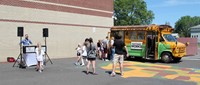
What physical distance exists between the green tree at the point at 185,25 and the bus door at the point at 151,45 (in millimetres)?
118794

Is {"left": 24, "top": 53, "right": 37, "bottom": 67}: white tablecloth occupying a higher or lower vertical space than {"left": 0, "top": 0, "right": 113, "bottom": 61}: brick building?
lower

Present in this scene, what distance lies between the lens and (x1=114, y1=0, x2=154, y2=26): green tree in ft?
298

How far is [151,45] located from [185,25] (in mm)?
132623

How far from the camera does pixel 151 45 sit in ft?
78.5

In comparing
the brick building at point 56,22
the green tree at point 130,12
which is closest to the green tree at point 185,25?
the green tree at point 130,12

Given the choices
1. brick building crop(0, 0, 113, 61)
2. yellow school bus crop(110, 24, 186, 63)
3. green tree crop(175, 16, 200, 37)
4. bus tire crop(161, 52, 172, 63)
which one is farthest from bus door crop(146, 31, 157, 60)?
green tree crop(175, 16, 200, 37)

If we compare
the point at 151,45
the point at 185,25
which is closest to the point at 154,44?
the point at 151,45

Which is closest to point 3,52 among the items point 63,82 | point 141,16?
point 63,82

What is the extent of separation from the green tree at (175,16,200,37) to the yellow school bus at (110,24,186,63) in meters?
118

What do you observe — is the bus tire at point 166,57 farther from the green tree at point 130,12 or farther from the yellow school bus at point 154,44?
the green tree at point 130,12

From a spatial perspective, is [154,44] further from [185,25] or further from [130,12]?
[185,25]

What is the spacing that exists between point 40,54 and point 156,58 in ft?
31.5

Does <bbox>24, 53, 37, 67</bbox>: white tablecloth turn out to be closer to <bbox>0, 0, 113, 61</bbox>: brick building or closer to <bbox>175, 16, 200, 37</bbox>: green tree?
<bbox>0, 0, 113, 61</bbox>: brick building

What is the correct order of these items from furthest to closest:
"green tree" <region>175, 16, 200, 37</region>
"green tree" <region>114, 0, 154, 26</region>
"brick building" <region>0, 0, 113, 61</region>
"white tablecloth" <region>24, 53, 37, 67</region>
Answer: "green tree" <region>175, 16, 200, 37</region>
"green tree" <region>114, 0, 154, 26</region>
"brick building" <region>0, 0, 113, 61</region>
"white tablecloth" <region>24, 53, 37, 67</region>
